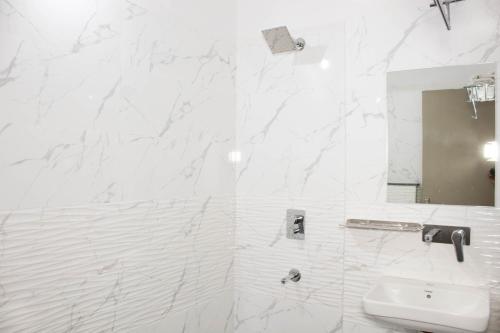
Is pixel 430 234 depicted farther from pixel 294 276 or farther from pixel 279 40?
pixel 279 40

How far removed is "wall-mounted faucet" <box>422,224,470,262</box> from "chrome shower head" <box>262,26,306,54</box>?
1.19m

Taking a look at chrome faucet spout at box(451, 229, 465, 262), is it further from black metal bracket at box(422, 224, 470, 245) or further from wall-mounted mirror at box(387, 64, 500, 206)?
wall-mounted mirror at box(387, 64, 500, 206)

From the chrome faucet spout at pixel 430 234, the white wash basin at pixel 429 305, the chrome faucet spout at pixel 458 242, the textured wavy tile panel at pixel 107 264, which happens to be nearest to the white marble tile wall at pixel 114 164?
the textured wavy tile panel at pixel 107 264

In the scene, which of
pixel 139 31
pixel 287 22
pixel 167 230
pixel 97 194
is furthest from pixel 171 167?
pixel 287 22

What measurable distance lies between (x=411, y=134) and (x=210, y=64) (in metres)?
1.18

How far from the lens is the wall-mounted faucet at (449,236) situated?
1.86m

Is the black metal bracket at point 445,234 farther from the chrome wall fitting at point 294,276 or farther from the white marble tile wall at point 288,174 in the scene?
the chrome wall fitting at point 294,276

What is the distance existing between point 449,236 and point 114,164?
1.62 m

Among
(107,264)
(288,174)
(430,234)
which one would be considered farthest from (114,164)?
(430,234)

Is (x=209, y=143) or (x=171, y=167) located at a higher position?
(x=209, y=143)

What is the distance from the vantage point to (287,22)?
2.43 meters

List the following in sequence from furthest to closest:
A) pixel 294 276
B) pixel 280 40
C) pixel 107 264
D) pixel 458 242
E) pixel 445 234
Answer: pixel 294 276 → pixel 280 40 → pixel 445 234 → pixel 458 242 → pixel 107 264

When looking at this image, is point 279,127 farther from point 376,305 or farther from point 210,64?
point 376,305

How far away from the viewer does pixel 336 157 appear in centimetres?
225
